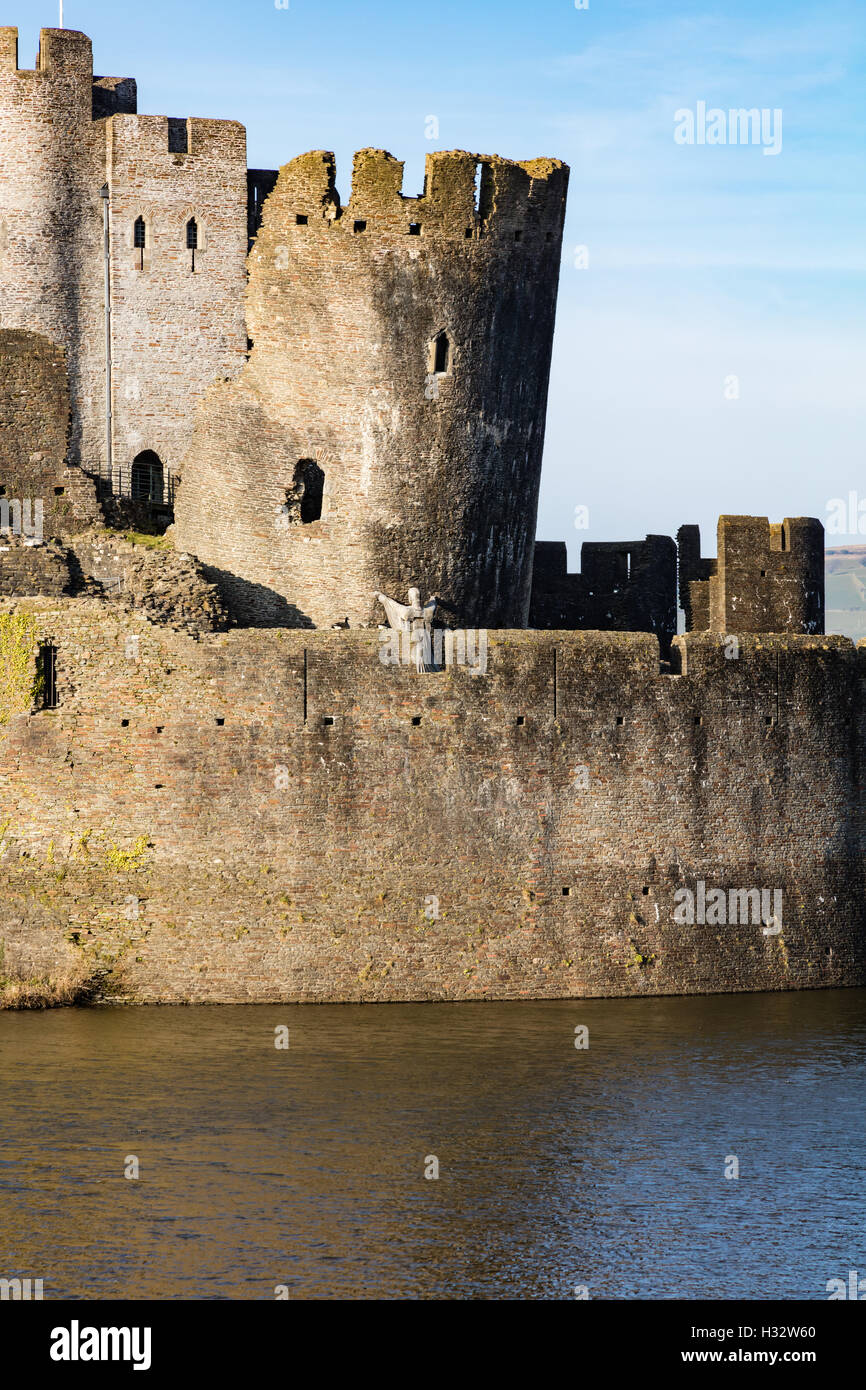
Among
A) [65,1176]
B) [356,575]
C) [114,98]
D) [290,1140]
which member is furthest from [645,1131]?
[114,98]

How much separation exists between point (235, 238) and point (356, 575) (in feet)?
18.9

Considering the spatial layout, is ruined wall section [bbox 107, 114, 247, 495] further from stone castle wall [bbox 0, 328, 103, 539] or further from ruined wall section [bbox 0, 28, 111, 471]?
stone castle wall [bbox 0, 328, 103, 539]

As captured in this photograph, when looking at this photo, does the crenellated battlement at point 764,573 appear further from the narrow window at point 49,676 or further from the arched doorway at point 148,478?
the narrow window at point 49,676

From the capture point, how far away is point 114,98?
30.7 m

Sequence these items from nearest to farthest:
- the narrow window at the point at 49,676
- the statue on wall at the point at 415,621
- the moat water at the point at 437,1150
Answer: the moat water at the point at 437,1150 < the narrow window at the point at 49,676 < the statue on wall at the point at 415,621

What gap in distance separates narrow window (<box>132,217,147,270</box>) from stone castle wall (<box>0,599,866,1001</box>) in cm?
887

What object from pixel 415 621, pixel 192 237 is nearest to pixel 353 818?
pixel 415 621

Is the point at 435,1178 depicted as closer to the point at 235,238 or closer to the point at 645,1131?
the point at 645,1131

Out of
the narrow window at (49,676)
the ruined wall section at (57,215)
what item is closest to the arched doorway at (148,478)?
the ruined wall section at (57,215)

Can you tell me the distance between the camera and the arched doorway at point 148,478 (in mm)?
29766

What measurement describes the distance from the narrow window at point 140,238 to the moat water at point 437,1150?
42.6 feet

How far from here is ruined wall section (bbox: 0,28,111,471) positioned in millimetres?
29484

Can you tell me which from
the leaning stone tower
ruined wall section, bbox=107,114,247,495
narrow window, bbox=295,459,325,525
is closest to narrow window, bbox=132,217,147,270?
ruined wall section, bbox=107,114,247,495

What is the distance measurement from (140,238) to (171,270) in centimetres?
71
